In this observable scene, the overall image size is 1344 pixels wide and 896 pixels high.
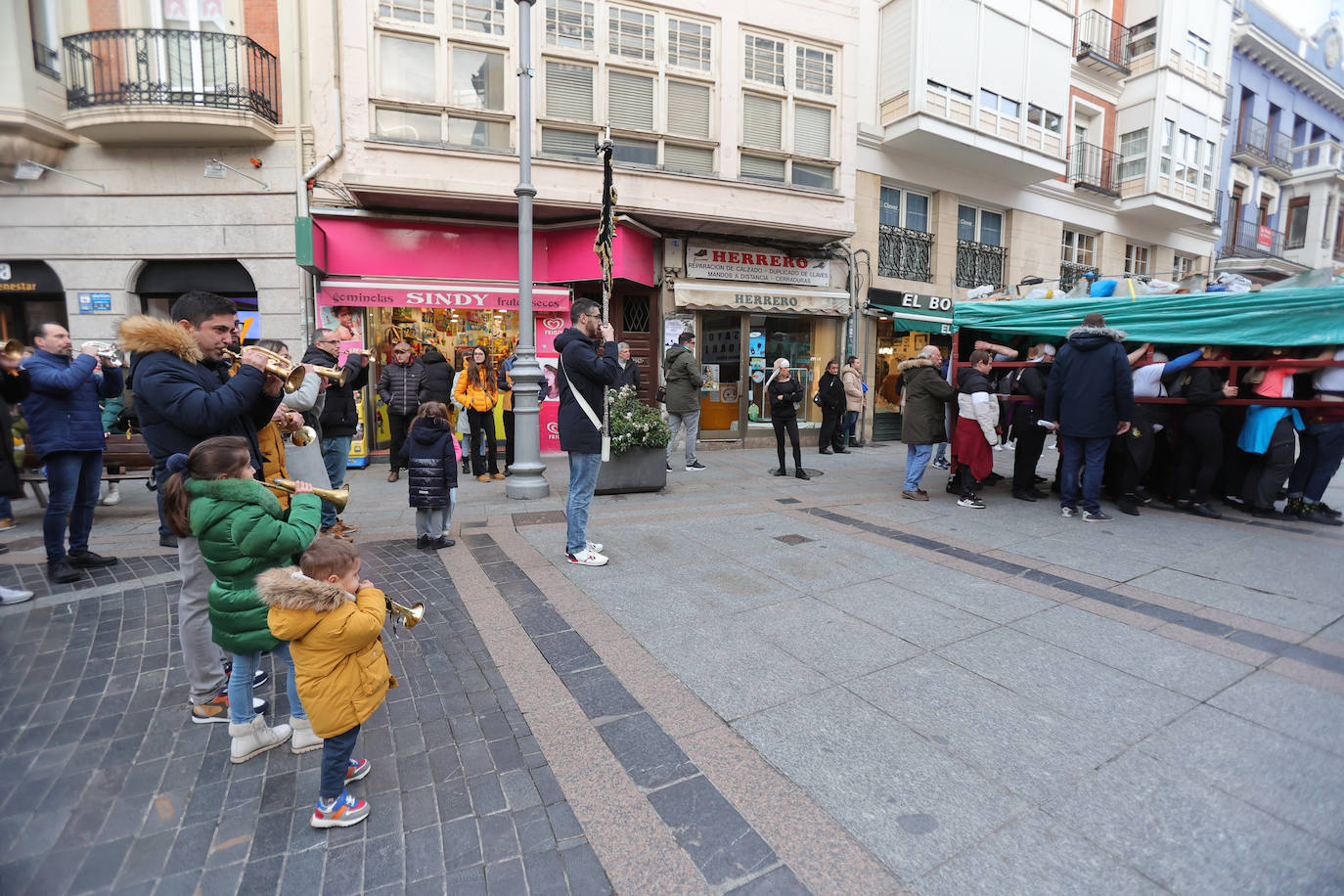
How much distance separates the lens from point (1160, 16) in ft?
53.9

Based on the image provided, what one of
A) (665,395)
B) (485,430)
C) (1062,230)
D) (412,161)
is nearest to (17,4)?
(412,161)

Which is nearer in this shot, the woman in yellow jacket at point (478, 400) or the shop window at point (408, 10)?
the woman in yellow jacket at point (478, 400)

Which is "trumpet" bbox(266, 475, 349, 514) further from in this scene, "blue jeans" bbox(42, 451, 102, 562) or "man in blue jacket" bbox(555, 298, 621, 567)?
"blue jeans" bbox(42, 451, 102, 562)

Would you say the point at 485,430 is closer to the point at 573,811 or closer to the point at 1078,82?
the point at 573,811

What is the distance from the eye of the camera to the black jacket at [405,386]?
27.7 feet

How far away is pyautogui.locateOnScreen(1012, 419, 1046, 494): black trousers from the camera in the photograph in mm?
7383

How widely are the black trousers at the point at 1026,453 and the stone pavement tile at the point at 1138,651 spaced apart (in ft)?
13.2

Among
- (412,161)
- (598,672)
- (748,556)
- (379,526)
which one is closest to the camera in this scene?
(598,672)

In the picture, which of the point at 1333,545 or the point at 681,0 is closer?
the point at 1333,545

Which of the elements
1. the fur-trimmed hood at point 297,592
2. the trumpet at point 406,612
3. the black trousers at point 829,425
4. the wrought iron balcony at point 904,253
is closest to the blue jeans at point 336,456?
the trumpet at point 406,612

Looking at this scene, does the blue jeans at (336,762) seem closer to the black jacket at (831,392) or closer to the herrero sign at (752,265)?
the black jacket at (831,392)

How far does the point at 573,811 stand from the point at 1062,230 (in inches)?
765

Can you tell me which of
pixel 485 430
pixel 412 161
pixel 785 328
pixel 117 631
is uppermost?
pixel 412 161

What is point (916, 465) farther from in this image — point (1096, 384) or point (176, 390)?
point (176, 390)
